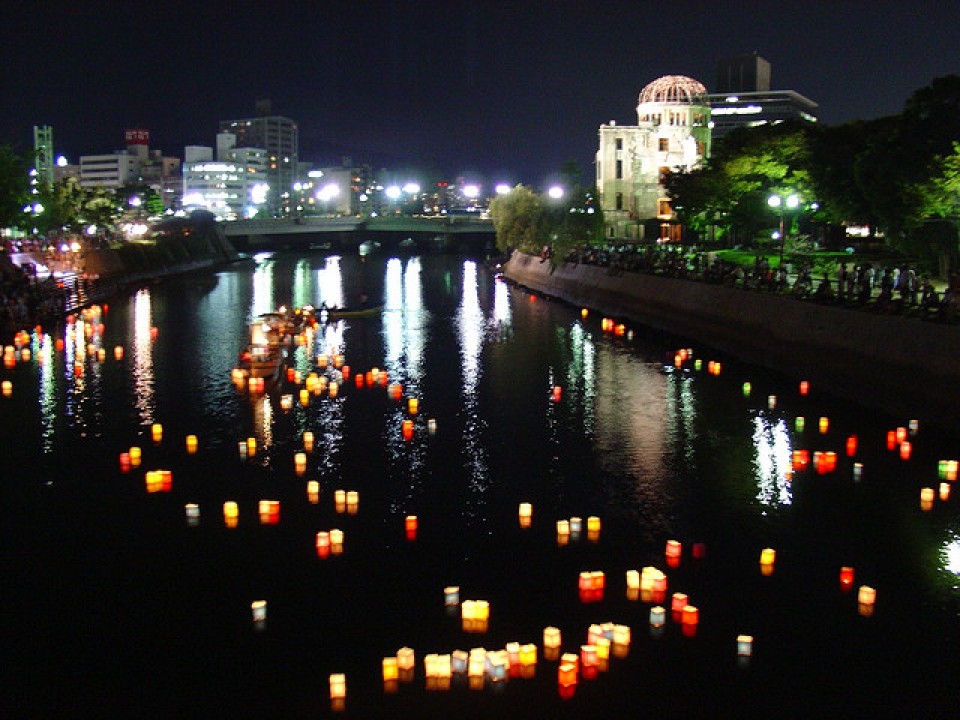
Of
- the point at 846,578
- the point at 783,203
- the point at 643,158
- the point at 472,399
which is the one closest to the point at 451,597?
the point at 846,578

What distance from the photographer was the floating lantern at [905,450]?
2686 centimetres

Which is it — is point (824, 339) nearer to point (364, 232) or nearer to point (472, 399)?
point (472, 399)

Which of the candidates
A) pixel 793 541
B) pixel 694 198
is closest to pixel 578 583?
pixel 793 541

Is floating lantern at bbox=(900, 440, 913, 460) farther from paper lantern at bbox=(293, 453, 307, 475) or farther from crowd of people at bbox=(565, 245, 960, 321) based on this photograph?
paper lantern at bbox=(293, 453, 307, 475)

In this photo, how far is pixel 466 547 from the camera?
20.2m

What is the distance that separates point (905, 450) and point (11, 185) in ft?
217

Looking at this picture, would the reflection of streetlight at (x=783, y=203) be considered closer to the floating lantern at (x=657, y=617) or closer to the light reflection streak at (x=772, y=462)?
the light reflection streak at (x=772, y=462)

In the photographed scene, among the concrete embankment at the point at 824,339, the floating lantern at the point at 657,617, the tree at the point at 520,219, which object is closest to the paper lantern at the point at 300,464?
the floating lantern at the point at 657,617

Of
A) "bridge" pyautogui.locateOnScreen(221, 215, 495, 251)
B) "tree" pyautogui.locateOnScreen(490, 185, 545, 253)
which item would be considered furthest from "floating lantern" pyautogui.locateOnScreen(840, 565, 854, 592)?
"bridge" pyautogui.locateOnScreen(221, 215, 495, 251)

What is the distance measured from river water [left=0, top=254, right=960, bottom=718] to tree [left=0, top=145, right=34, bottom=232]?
39599mm

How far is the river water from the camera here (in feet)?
48.6

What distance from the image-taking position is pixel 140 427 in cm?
3072

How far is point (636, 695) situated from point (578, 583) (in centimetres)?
380

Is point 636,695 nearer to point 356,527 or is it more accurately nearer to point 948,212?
point 356,527
